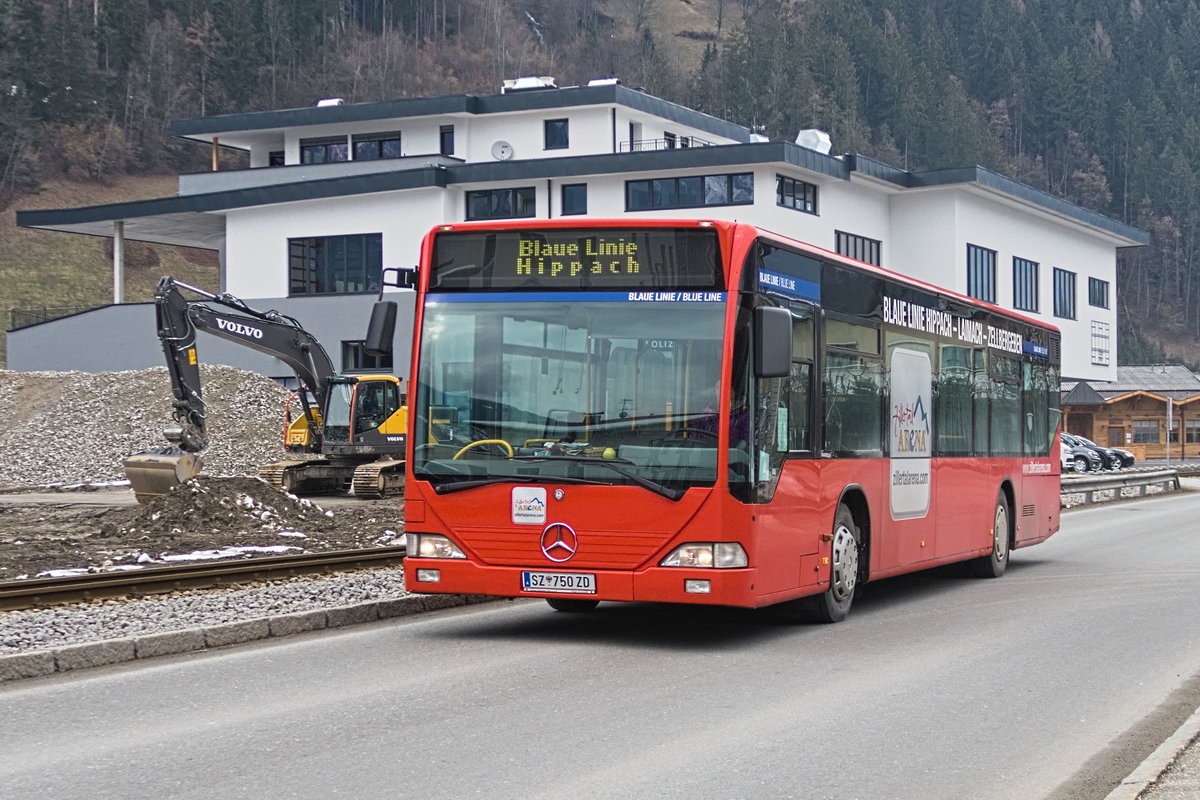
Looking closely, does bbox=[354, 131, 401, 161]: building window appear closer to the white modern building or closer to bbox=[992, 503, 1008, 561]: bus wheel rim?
the white modern building

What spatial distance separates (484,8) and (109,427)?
120 meters

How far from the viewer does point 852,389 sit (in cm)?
1309

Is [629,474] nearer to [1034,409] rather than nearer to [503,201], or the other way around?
[1034,409]

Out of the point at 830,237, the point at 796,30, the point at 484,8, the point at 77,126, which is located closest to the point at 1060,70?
the point at 796,30

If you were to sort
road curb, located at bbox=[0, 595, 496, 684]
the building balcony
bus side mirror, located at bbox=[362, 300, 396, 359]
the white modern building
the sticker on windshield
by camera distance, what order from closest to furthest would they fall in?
1. road curb, located at bbox=[0, 595, 496, 684]
2. the sticker on windshield
3. bus side mirror, located at bbox=[362, 300, 396, 359]
4. the white modern building
5. the building balcony

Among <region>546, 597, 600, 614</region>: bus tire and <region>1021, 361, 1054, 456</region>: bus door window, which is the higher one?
<region>1021, 361, 1054, 456</region>: bus door window

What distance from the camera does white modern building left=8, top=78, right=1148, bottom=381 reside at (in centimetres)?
5422

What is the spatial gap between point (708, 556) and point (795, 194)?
45.5 metres

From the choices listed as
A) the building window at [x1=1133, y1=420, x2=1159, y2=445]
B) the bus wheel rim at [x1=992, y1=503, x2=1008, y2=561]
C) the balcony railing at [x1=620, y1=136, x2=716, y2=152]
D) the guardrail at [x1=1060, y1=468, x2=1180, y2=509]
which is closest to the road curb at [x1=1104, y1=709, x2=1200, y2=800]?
the bus wheel rim at [x1=992, y1=503, x2=1008, y2=561]

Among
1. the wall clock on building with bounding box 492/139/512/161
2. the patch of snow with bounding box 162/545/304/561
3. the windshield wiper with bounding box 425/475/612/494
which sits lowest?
the patch of snow with bounding box 162/545/304/561

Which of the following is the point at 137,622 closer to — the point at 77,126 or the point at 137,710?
the point at 137,710

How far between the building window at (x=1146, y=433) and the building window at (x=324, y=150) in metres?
42.6

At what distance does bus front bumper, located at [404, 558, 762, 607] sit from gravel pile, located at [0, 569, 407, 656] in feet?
6.07

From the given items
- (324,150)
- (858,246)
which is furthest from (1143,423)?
(324,150)
